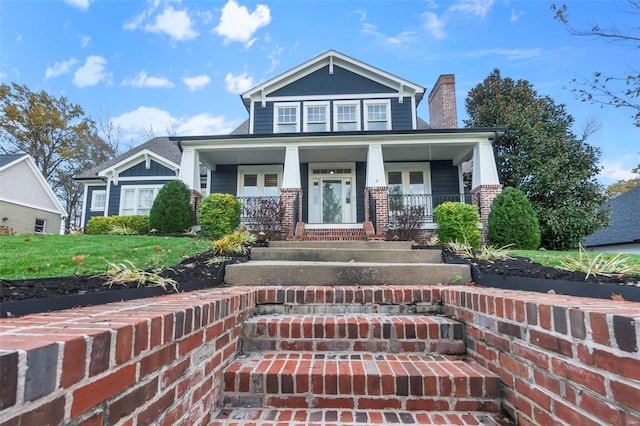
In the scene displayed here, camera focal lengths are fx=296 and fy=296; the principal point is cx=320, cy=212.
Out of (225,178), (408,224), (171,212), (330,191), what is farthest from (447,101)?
(171,212)

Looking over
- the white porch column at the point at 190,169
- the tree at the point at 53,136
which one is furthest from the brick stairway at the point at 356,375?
the tree at the point at 53,136

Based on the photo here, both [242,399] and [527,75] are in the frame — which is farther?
[527,75]

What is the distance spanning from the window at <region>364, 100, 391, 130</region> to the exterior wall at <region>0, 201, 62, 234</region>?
17.3 meters

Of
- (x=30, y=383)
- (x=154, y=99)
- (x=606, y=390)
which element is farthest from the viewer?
(x=154, y=99)

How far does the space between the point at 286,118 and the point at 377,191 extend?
5158mm

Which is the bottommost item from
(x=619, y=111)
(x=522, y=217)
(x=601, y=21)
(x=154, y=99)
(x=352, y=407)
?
(x=352, y=407)

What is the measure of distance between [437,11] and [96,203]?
16308 millimetres

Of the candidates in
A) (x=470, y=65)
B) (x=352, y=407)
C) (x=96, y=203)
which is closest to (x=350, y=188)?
(x=470, y=65)

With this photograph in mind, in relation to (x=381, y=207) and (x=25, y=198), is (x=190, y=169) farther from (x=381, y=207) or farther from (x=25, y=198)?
(x=25, y=198)

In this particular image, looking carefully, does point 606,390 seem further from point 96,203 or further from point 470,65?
point 96,203

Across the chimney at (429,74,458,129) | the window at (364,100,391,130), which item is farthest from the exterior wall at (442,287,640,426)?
the chimney at (429,74,458,129)

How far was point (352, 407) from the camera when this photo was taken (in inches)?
61.2

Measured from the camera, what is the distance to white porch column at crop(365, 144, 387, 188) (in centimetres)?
840

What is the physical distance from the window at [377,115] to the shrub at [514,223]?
5.24 metres
